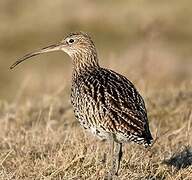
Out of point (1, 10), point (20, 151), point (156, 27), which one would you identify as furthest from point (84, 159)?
point (1, 10)

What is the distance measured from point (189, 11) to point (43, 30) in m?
5.43

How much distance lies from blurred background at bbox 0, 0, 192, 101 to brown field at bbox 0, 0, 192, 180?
0.17 feet

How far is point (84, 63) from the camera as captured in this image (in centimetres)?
827

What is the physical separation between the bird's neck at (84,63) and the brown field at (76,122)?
0.81 meters

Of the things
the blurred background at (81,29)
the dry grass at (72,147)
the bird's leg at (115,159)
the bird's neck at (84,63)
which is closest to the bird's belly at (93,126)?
the bird's leg at (115,159)

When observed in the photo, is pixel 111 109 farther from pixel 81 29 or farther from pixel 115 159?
pixel 81 29

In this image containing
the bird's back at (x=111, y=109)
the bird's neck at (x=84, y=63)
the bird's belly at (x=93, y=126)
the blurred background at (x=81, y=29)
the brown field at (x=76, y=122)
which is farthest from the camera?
the blurred background at (x=81, y=29)

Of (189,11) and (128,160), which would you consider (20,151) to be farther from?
(189,11)

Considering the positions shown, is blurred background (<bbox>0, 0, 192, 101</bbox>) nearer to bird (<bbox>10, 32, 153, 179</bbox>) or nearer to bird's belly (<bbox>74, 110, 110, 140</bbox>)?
bird (<bbox>10, 32, 153, 179</bbox>)

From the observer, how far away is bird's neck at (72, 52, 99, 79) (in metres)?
8.20

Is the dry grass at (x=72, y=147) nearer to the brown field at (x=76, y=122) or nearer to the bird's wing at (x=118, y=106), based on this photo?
the brown field at (x=76, y=122)

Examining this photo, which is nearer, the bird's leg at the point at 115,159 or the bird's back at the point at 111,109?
the bird's back at the point at 111,109

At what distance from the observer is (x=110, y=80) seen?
768cm

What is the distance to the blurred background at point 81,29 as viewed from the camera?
20.7m
